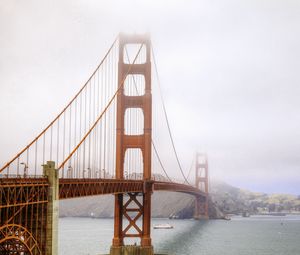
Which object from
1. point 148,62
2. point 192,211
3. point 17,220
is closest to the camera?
point 17,220

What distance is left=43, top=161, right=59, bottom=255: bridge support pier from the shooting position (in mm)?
30734

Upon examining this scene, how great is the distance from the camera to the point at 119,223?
56.1m

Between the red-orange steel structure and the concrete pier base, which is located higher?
the red-orange steel structure

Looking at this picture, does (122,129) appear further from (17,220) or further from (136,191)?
(17,220)

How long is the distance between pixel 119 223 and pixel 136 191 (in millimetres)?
4127

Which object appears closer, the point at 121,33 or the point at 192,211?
the point at 121,33

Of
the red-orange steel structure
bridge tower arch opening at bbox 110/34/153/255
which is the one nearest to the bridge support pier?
the red-orange steel structure

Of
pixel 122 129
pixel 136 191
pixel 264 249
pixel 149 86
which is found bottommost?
pixel 264 249

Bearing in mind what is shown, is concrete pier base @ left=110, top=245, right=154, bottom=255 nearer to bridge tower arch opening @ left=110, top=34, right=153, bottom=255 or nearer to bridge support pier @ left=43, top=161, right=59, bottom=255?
bridge tower arch opening @ left=110, top=34, right=153, bottom=255

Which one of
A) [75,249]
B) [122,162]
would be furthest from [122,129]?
[75,249]

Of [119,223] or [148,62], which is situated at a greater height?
[148,62]

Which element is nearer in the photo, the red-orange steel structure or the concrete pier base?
the red-orange steel structure

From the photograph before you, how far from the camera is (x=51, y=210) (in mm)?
30781

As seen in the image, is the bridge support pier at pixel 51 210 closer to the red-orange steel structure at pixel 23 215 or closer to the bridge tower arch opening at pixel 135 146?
the red-orange steel structure at pixel 23 215
